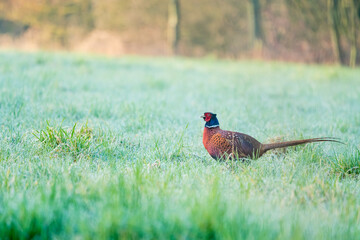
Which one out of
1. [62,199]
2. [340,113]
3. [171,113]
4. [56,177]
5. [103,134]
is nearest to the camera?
[62,199]

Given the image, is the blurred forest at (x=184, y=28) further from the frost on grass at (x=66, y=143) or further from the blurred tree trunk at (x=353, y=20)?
the frost on grass at (x=66, y=143)

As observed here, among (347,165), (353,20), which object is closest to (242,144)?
(347,165)

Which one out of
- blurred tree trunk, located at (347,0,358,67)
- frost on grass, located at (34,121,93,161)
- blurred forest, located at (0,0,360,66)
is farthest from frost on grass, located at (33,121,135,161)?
blurred forest, located at (0,0,360,66)

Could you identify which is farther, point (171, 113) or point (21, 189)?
point (171, 113)

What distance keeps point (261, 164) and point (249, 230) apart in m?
1.29

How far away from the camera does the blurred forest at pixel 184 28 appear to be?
16.2 meters

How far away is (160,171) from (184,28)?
20.1 metres

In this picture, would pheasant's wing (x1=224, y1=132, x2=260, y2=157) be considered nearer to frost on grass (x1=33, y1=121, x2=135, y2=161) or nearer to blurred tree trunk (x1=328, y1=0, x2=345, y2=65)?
frost on grass (x1=33, y1=121, x2=135, y2=161)

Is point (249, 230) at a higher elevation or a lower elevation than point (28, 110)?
lower

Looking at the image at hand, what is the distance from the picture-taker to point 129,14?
21.7m

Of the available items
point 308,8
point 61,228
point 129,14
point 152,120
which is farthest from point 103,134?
point 129,14

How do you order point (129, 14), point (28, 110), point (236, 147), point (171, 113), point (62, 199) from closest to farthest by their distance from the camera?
point (62, 199), point (236, 147), point (28, 110), point (171, 113), point (129, 14)

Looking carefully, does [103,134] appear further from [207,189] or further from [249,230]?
[249,230]

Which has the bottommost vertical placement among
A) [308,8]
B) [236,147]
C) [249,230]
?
[249,230]
